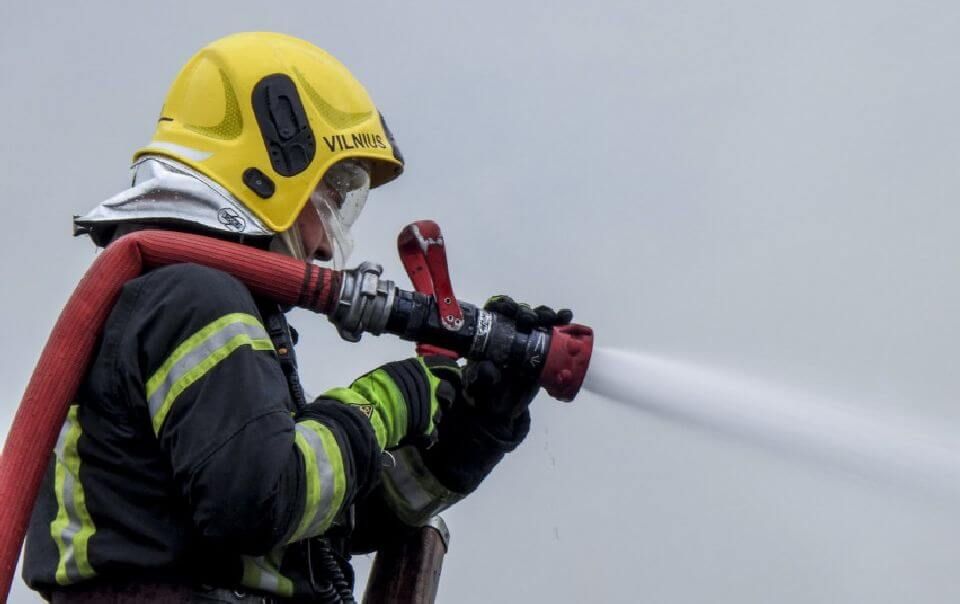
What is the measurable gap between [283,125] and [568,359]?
1.12m

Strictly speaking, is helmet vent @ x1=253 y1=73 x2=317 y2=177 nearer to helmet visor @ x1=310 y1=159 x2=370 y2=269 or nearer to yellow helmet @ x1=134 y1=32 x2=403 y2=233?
yellow helmet @ x1=134 y1=32 x2=403 y2=233

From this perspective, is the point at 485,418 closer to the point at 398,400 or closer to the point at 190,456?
the point at 398,400

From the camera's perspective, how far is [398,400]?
416 cm

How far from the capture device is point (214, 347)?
11.6ft

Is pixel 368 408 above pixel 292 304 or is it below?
below

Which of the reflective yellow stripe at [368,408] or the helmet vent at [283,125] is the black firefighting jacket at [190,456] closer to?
the reflective yellow stripe at [368,408]

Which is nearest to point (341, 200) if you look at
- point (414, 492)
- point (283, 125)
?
point (283, 125)

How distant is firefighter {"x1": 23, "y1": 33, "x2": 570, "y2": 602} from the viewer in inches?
138

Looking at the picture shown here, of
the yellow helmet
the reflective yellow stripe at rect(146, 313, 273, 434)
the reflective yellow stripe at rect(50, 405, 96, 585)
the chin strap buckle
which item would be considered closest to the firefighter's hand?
the chin strap buckle

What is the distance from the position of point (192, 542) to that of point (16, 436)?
0.54 m

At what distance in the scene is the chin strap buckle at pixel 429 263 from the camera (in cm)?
437

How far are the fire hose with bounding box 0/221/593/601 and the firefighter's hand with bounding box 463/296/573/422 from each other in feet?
0.13

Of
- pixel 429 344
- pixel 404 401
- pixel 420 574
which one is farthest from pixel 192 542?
pixel 420 574

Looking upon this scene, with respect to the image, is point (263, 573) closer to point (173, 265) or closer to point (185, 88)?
point (173, 265)
